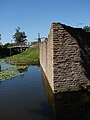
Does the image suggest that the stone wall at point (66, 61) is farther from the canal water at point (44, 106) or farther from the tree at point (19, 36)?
the tree at point (19, 36)

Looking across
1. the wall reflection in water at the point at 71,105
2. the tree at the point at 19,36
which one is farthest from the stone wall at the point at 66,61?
the tree at the point at 19,36

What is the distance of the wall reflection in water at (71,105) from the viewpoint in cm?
929

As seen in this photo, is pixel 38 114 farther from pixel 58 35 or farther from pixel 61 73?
pixel 58 35

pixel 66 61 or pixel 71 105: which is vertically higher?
pixel 66 61

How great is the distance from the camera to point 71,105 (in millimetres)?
10969

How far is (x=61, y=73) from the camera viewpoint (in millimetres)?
13797

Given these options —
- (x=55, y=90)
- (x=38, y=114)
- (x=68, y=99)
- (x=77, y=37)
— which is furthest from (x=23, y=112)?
(x=77, y=37)

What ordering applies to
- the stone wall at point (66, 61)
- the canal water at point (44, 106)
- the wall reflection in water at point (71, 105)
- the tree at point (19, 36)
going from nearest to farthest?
the wall reflection in water at point (71, 105) < the canal water at point (44, 106) < the stone wall at point (66, 61) < the tree at point (19, 36)

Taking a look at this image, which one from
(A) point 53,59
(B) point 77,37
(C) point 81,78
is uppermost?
(B) point 77,37

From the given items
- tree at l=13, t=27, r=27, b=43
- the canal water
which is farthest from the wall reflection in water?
tree at l=13, t=27, r=27, b=43

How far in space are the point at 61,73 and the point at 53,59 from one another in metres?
0.93

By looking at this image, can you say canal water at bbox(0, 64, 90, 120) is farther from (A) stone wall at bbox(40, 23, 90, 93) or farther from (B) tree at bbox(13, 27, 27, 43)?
(B) tree at bbox(13, 27, 27, 43)

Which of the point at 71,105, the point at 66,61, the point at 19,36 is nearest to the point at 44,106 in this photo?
the point at 71,105

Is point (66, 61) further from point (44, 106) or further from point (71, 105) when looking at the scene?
point (44, 106)
